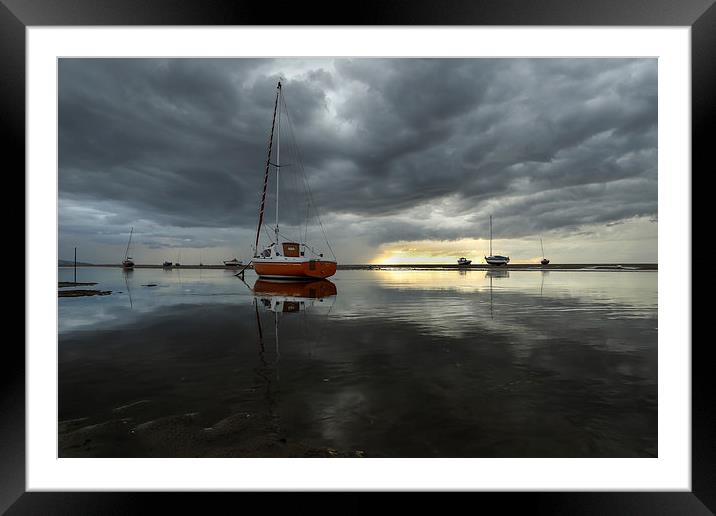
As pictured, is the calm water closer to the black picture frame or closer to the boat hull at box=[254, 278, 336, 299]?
the black picture frame

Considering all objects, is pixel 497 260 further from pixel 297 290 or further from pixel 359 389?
pixel 359 389

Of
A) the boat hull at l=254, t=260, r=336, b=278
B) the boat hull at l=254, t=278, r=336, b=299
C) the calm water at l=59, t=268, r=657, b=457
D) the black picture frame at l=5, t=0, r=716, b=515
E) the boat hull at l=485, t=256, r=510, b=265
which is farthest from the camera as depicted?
the boat hull at l=485, t=256, r=510, b=265

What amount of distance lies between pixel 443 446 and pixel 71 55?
4369mm

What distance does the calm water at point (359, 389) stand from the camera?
303cm

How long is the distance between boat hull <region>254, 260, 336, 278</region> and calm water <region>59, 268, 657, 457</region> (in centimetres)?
1382

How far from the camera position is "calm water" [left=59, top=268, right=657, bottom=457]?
3031 millimetres

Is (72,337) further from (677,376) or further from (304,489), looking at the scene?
(677,376)

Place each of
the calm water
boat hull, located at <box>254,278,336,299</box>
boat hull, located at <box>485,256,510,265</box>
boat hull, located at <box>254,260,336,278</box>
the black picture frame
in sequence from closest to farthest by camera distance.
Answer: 1. the black picture frame
2. the calm water
3. boat hull, located at <box>254,278,336,299</box>
4. boat hull, located at <box>254,260,336,278</box>
5. boat hull, located at <box>485,256,510,265</box>

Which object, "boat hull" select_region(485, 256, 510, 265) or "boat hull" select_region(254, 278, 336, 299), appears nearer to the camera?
"boat hull" select_region(254, 278, 336, 299)

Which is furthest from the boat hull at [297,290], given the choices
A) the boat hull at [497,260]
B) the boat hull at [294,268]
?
the boat hull at [497,260]

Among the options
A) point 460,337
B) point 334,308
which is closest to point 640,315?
point 460,337

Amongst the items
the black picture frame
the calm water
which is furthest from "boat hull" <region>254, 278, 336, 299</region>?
the black picture frame

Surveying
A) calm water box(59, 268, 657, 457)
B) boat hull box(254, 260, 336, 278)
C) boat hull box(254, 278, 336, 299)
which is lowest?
boat hull box(254, 278, 336, 299)

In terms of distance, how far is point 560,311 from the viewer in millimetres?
11078
